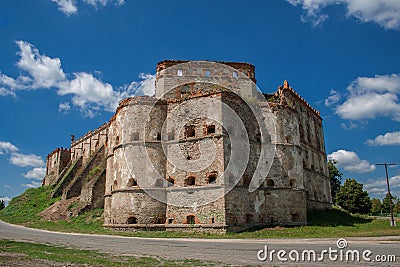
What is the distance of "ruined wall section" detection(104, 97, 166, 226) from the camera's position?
80.9 ft

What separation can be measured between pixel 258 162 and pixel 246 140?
6.19 ft

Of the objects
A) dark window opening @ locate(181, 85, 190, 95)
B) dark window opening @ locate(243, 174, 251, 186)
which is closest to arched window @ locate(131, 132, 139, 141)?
dark window opening @ locate(181, 85, 190, 95)

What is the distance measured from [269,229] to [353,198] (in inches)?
1095

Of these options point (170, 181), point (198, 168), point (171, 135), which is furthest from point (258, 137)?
point (170, 181)

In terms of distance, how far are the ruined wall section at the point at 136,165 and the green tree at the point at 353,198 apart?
99.6 ft

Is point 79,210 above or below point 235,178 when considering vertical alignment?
below

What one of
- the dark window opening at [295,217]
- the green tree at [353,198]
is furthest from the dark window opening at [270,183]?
the green tree at [353,198]

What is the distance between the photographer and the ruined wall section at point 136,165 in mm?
24656

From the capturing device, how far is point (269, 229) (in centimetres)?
2223

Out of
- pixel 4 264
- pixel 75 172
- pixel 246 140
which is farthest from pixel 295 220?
pixel 75 172

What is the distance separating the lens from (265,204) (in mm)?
24562

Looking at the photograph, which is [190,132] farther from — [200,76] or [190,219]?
[200,76]

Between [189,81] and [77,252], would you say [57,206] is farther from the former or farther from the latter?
[77,252]

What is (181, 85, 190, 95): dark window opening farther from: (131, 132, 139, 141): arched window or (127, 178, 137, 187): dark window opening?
(127, 178, 137, 187): dark window opening
